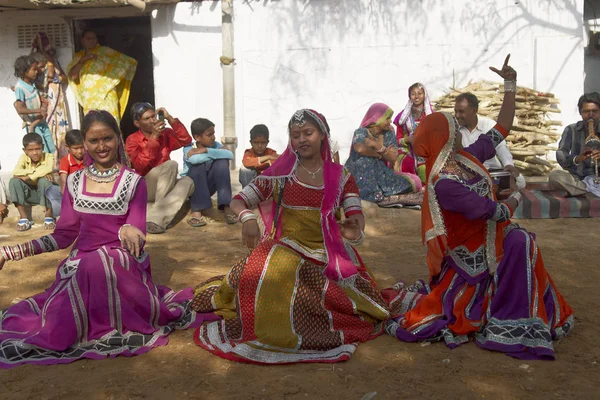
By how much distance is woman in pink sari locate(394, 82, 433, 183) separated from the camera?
27.6ft

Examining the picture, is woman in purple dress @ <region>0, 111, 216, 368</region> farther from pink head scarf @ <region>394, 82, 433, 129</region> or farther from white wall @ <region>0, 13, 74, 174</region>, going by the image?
white wall @ <region>0, 13, 74, 174</region>

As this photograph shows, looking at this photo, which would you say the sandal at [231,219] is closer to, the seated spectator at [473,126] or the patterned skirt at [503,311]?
the seated spectator at [473,126]

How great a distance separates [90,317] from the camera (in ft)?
12.9

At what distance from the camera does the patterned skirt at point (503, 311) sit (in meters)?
3.75

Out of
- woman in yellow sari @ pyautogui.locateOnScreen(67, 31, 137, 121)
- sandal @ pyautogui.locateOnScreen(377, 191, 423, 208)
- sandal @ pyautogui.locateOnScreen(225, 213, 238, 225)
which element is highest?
woman in yellow sari @ pyautogui.locateOnScreen(67, 31, 137, 121)

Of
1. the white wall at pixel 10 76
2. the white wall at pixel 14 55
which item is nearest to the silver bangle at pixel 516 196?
the white wall at pixel 14 55

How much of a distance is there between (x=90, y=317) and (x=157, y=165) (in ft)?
13.3

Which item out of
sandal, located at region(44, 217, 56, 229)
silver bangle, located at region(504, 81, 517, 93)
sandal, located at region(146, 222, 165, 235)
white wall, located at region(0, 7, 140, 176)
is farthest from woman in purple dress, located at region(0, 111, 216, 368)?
white wall, located at region(0, 7, 140, 176)

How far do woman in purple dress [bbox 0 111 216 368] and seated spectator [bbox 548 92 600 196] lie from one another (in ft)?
→ 17.5

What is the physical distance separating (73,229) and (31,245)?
11.9 inches

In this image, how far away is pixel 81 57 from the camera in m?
10.2

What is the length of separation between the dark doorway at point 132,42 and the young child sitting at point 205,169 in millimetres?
5364

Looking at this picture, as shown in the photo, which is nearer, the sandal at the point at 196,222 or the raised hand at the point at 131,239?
the raised hand at the point at 131,239

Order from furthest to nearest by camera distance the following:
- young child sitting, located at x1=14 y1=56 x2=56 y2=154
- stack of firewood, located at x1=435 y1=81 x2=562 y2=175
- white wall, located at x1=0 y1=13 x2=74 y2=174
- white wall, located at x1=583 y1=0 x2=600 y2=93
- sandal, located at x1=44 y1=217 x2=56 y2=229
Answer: white wall, located at x1=583 y1=0 x2=600 y2=93 < white wall, located at x1=0 y1=13 x2=74 y2=174 < stack of firewood, located at x1=435 y1=81 x2=562 y2=175 < young child sitting, located at x1=14 y1=56 x2=56 y2=154 < sandal, located at x1=44 y1=217 x2=56 y2=229
